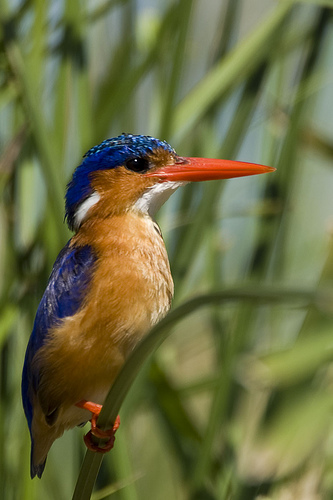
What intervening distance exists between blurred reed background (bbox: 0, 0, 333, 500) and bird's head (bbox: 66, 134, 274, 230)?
60mm

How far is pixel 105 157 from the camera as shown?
1.37m

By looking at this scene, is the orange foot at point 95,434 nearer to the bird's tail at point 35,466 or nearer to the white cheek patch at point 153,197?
the bird's tail at point 35,466

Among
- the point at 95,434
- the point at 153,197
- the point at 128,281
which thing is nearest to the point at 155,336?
the point at 95,434

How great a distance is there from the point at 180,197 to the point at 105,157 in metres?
0.39

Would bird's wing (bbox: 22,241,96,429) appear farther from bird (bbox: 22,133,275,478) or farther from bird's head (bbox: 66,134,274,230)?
bird's head (bbox: 66,134,274,230)

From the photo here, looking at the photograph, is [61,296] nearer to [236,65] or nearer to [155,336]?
[155,336]

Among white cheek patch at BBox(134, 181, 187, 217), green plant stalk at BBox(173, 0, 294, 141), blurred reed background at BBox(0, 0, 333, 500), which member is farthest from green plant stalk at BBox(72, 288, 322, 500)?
green plant stalk at BBox(173, 0, 294, 141)

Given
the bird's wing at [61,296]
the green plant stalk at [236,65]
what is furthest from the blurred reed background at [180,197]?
the bird's wing at [61,296]

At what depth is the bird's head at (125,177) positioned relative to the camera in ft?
4.32

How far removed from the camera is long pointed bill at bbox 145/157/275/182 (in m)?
1.12

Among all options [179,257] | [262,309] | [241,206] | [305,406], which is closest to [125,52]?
[241,206]

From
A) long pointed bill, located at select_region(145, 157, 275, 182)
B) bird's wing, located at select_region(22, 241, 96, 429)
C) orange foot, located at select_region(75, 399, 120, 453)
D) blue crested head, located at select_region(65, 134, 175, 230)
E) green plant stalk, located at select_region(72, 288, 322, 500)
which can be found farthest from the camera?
blue crested head, located at select_region(65, 134, 175, 230)

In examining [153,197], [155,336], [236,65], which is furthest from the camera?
[236,65]

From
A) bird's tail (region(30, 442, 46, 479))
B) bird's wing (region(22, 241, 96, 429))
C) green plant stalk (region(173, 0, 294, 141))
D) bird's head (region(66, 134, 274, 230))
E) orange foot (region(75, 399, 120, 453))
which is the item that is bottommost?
bird's tail (region(30, 442, 46, 479))
